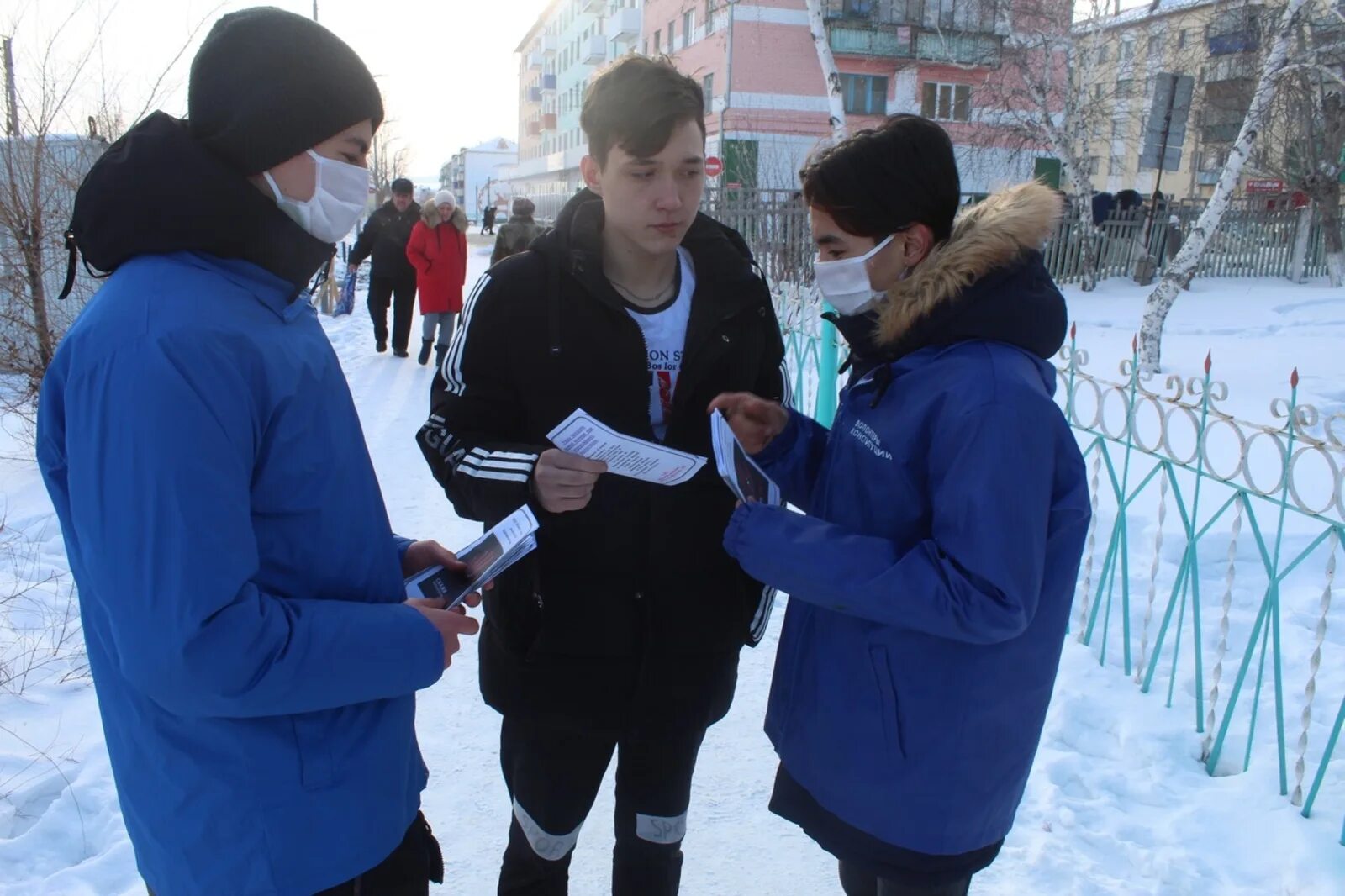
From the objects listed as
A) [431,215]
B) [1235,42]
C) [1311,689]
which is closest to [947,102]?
[1235,42]

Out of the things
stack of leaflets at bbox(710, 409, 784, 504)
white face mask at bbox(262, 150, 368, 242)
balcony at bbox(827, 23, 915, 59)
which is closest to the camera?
white face mask at bbox(262, 150, 368, 242)

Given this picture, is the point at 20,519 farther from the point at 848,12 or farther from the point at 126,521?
the point at 848,12

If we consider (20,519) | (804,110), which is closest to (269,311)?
(20,519)

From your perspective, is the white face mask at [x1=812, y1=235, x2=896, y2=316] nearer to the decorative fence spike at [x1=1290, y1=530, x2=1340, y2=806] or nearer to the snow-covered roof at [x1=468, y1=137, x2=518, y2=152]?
the decorative fence spike at [x1=1290, y1=530, x2=1340, y2=806]

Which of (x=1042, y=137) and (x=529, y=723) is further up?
(x=1042, y=137)

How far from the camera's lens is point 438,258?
8.91 metres

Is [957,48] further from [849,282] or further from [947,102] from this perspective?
[849,282]

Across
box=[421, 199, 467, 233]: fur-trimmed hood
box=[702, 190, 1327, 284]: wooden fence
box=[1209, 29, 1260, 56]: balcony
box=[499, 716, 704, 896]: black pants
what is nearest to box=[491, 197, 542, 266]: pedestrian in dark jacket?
box=[421, 199, 467, 233]: fur-trimmed hood

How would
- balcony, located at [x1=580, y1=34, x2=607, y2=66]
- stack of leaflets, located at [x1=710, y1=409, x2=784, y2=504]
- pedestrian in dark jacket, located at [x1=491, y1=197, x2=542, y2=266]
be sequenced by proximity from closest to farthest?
stack of leaflets, located at [x1=710, y1=409, x2=784, y2=504] < pedestrian in dark jacket, located at [x1=491, y1=197, x2=542, y2=266] < balcony, located at [x1=580, y1=34, x2=607, y2=66]

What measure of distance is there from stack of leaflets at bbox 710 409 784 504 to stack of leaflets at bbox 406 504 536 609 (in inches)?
13.2

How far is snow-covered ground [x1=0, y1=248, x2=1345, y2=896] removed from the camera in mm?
2451

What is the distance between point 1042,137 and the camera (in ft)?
72.3

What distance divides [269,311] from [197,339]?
0.17 meters

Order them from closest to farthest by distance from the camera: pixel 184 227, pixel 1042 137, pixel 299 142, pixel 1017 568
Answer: pixel 184 227 → pixel 299 142 → pixel 1017 568 → pixel 1042 137
